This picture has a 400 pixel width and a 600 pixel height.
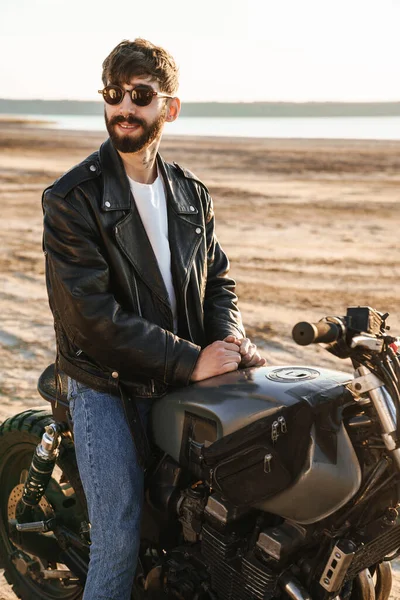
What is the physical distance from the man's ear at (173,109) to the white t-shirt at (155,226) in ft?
1.08

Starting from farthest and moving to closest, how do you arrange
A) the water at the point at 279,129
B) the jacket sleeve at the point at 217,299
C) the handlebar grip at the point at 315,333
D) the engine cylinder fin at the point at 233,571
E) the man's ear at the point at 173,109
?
the water at the point at 279,129
the jacket sleeve at the point at 217,299
the man's ear at the point at 173,109
the engine cylinder fin at the point at 233,571
the handlebar grip at the point at 315,333

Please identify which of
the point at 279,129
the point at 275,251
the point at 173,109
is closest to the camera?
the point at 173,109

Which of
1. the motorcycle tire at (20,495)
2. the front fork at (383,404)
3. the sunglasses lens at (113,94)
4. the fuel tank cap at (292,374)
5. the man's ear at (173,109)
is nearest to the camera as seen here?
the front fork at (383,404)

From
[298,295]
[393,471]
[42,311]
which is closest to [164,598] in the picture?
[393,471]

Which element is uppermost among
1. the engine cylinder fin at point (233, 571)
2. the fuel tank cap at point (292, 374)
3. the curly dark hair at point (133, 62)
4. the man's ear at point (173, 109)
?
the curly dark hair at point (133, 62)

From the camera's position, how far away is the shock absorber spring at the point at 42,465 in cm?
345

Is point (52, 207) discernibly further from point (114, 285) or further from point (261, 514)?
point (261, 514)

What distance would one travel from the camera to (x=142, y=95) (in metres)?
3.13

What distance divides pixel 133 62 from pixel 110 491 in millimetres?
1644

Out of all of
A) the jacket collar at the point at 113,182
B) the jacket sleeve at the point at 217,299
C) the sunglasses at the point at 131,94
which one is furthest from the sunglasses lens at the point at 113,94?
the jacket sleeve at the point at 217,299

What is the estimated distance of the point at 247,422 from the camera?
274 centimetres

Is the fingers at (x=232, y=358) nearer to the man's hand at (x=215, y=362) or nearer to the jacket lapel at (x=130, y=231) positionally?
the man's hand at (x=215, y=362)

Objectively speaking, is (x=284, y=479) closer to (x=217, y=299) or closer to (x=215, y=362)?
(x=215, y=362)

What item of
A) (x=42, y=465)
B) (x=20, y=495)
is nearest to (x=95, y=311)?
(x=42, y=465)
